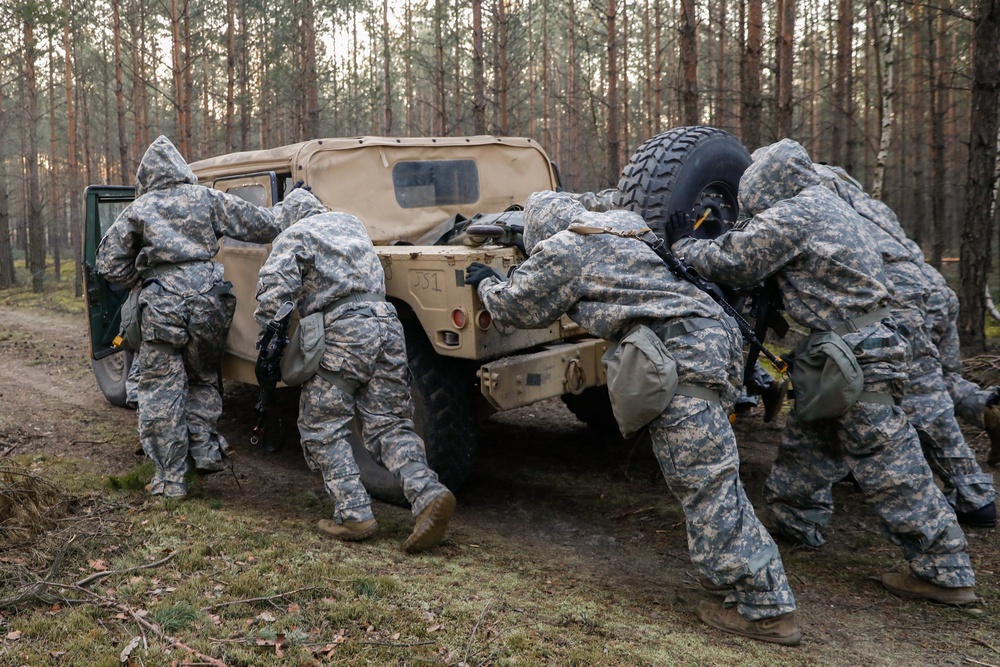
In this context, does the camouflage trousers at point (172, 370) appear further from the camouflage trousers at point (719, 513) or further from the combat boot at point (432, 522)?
the camouflage trousers at point (719, 513)

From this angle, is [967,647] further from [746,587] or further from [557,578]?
[557,578]

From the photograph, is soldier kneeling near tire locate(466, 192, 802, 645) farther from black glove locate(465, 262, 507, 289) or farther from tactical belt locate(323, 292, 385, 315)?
tactical belt locate(323, 292, 385, 315)

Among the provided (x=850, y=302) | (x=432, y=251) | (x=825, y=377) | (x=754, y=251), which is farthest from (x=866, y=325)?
(x=432, y=251)

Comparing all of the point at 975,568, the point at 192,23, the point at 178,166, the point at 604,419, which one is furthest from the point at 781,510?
the point at 192,23

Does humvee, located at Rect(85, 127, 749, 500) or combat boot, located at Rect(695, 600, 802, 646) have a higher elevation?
humvee, located at Rect(85, 127, 749, 500)

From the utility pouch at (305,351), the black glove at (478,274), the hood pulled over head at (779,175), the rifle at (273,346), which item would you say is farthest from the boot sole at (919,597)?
the rifle at (273,346)

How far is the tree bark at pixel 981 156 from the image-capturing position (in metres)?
6.84

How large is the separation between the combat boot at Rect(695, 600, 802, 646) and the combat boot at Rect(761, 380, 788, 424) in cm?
285

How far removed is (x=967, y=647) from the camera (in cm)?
329

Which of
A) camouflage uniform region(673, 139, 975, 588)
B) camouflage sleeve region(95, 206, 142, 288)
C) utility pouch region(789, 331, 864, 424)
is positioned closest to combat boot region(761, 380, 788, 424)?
camouflage uniform region(673, 139, 975, 588)

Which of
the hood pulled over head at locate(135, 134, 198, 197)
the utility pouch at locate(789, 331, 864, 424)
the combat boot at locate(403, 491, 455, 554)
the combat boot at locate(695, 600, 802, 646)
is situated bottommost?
the combat boot at locate(695, 600, 802, 646)

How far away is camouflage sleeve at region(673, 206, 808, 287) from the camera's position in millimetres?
3740

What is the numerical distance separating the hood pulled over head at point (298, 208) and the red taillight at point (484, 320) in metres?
1.18

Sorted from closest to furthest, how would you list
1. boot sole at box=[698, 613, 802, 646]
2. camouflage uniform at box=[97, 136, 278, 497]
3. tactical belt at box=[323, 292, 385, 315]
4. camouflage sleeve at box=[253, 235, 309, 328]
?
boot sole at box=[698, 613, 802, 646] → camouflage sleeve at box=[253, 235, 309, 328] → tactical belt at box=[323, 292, 385, 315] → camouflage uniform at box=[97, 136, 278, 497]
